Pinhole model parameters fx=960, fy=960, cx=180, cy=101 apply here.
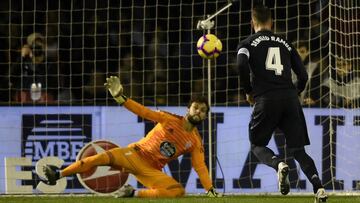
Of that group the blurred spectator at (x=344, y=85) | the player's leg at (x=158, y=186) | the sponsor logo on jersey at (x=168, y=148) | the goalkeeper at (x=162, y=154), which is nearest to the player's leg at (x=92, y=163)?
the goalkeeper at (x=162, y=154)

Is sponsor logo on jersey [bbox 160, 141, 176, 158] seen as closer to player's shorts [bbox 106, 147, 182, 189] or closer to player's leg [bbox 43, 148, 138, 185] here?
player's shorts [bbox 106, 147, 182, 189]

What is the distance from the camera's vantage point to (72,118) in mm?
12812

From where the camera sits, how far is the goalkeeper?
34.8 ft

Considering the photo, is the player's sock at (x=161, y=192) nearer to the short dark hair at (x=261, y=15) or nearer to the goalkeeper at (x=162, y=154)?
the goalkeeper at (x=162, y=154)

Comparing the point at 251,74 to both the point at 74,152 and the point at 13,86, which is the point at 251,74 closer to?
the point at 74,152

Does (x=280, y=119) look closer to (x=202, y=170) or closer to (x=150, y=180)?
(x=202, y=170)

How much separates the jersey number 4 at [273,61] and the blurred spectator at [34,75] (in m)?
5.45

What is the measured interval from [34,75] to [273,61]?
235 inches

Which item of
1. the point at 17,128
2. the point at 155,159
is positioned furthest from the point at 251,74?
the point at 17,128

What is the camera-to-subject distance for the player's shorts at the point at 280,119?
8883 millimetres

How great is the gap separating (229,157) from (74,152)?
2068 millimetres

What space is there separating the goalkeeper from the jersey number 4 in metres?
1.74

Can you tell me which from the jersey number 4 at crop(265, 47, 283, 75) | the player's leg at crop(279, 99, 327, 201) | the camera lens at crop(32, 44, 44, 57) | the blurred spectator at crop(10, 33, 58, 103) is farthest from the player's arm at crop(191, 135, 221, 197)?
the camera lens at crop(32, 44, 44, 57)

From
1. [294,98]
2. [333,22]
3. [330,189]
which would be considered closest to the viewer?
[294,98]
